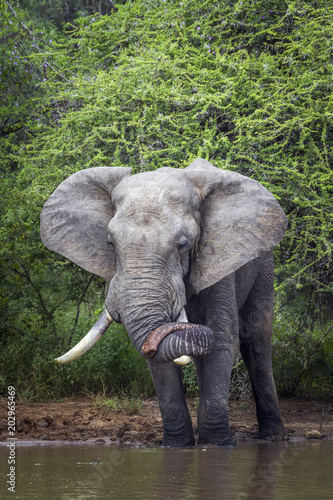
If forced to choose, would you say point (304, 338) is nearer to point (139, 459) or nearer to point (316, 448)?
point (316, 448)

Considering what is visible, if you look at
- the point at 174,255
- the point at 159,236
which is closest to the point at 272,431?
the point at 174,255

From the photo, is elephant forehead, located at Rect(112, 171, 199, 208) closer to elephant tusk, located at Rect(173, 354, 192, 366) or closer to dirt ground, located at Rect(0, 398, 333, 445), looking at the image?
elephant tusk, located at Rect(173, 354, 192, 366)

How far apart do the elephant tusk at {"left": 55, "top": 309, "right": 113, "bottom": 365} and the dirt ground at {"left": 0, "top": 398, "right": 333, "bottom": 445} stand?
91 cm

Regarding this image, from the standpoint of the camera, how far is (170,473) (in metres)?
4.20

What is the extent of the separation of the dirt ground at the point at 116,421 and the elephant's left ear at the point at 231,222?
1463mm

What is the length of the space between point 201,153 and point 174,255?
10.4 ft

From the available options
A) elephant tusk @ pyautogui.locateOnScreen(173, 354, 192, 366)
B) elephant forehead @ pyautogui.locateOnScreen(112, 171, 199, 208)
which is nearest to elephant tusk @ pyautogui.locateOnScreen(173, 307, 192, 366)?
elephant tusk @ pyautogui.locateOnScreen(173, 354, 192, 366)

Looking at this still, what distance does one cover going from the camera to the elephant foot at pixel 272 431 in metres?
6.61

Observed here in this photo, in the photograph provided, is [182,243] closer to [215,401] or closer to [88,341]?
[88,341]

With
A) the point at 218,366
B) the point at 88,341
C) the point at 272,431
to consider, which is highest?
the point at 88,341

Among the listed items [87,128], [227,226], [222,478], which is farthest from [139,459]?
[87,128]

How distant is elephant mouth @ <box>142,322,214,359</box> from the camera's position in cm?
502

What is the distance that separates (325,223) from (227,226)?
2478 mm

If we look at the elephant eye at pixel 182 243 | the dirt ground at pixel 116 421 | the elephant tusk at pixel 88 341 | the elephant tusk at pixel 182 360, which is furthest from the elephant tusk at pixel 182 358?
the dirt ground at pixel 116 421
